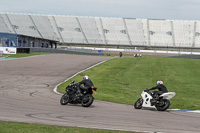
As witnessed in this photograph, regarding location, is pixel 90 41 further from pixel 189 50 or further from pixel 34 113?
pixel 34 113

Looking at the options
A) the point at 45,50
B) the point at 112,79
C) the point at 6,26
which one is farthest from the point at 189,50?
the point at 112,79

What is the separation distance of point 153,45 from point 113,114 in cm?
9232

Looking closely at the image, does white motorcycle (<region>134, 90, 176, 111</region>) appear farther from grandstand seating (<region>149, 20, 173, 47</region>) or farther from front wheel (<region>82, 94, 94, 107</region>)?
grandstand seating (<region>149, 20, 173, 47</region>)

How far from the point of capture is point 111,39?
346ft

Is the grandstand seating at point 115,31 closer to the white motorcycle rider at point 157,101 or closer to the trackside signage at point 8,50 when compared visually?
the trackside signage at point 8,50

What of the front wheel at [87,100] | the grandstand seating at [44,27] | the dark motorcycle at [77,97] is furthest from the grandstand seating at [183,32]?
the front wheel at [87,100]

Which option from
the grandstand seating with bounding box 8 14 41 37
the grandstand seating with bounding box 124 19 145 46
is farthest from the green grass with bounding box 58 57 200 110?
the grandstand seating with bounding box 8 14 41 37

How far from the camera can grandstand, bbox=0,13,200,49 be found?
341 feet

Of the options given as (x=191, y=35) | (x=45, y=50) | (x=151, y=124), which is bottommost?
(x=151, y=124)

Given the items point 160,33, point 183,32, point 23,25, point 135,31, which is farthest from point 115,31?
point 23,25

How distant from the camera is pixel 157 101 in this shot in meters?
14.8

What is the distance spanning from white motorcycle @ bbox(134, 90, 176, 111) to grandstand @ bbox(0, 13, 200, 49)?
3460 inches

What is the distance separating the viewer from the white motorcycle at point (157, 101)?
14695mm

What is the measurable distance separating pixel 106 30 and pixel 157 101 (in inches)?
3752
